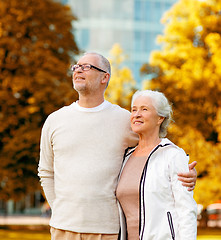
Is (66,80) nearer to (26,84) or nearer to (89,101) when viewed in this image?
(26,84)

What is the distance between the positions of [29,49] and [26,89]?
1452 mm

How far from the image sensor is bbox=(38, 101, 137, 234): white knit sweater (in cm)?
365

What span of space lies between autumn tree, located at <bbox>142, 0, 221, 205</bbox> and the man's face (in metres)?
12.4

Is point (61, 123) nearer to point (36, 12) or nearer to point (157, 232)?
point (157, 232)

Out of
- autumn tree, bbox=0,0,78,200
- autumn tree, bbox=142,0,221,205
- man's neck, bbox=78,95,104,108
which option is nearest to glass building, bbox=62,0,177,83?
autumn tree, bbox=142,0,221,205

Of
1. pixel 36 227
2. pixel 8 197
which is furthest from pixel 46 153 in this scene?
pixel 36 227

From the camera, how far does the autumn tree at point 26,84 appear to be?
16.7 m

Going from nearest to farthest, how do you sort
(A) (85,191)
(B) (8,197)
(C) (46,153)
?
1. (A) (85,191)
2. (C) (46,153)
3. (B) (8,197)

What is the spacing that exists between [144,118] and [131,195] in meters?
0.58

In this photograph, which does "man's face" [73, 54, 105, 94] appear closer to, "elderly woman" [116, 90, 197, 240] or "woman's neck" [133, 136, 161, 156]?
"elderly woman" [116, 90, 197, 240]

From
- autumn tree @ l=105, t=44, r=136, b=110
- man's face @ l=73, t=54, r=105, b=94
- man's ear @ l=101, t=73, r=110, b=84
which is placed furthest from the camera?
autumn tree @ l=105, t=44, r=136, b=110

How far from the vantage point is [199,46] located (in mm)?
18406

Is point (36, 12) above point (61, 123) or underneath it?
above

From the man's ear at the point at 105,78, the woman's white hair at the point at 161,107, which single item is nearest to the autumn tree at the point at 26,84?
the man's ear at the point at 105,78
